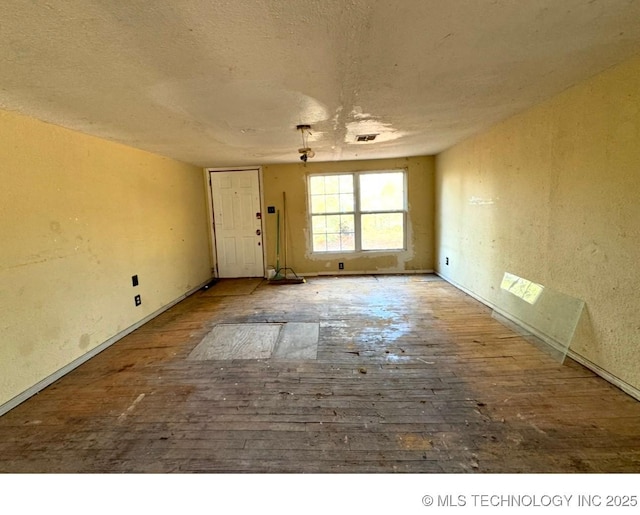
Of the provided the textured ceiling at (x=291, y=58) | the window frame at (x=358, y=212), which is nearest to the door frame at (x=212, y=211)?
the window frame at (x=358, y=212)

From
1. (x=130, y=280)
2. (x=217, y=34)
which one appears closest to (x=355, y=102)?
(x=217, y=34)

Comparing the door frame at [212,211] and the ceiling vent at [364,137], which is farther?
the door frame at [212,211]

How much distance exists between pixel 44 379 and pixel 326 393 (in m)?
2.21

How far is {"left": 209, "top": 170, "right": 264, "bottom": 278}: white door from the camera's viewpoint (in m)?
5.71

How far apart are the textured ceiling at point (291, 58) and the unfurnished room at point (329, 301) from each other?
15 mm

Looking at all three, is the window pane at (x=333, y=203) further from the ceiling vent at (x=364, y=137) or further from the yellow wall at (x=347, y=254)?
the ceiling vent at (x=364, y=137)

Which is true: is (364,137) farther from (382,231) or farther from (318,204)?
(382,231)

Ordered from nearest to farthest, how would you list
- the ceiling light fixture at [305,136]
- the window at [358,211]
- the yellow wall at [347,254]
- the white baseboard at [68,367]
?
the white baseboard at [68,367] → the ceiling light fixture at [305,136] → the yellow wall at [347,254] → the window at [358,211]

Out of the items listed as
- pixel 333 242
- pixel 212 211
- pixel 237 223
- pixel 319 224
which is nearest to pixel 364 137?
pixel 319 224

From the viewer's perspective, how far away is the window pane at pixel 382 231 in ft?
18.7

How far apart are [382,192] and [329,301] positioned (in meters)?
2.57

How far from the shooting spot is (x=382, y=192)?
5.65 m

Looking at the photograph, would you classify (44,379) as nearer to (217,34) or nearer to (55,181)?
(55,181)

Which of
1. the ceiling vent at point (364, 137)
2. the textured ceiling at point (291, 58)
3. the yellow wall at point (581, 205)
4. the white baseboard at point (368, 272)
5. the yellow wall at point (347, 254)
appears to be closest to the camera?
the textured ceiling at point (291, 58)
